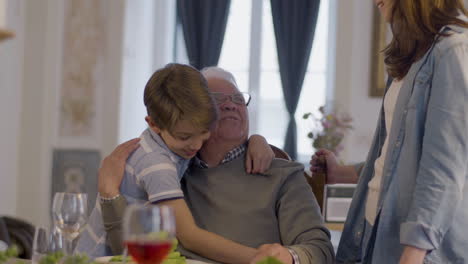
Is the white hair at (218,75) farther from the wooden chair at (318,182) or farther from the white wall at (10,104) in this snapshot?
the white wall at (10,104)

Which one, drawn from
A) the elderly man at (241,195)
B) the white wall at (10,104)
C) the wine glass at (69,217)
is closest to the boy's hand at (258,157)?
the elderly man at (241,195)

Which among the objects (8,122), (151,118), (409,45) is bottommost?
(8,122)

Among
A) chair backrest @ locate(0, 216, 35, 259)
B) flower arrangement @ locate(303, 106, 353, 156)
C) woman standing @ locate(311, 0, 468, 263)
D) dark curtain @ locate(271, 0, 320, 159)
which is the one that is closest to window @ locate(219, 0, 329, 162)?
dark curtain @ locate(271, 0, 320, 159)

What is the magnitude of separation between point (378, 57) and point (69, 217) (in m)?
5.38

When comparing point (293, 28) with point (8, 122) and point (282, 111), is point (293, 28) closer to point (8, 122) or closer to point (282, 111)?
point (282, 111)

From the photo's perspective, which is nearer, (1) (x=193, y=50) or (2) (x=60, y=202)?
(2) (x=60, y=202)

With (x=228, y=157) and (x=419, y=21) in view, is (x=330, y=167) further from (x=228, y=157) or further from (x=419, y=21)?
(x=419, y=21)

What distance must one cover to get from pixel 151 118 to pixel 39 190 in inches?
195

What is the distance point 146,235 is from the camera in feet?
3.60

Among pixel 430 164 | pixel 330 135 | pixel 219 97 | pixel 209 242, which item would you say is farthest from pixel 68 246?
pixel 330 135

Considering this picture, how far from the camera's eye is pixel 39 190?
658 cm

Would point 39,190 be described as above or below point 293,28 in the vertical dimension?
below

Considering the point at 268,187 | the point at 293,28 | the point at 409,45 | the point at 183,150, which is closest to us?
the point at 409,45

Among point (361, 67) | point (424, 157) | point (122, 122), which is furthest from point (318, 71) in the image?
point (424, 157)
